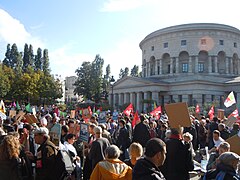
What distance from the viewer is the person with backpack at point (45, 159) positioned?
18.3 feet

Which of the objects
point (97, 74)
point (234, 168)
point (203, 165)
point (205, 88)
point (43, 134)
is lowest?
point (203, 165)

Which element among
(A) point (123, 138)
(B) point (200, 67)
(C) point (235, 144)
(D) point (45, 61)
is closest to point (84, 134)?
(A) point (123, 138)

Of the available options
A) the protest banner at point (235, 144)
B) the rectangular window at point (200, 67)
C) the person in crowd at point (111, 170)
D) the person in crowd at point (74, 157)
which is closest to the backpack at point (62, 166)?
the person in crowd at point (74, 157)

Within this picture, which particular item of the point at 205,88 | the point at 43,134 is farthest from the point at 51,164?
the point at 205,88

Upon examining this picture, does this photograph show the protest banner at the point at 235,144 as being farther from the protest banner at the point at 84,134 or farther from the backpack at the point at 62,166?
the protest banner at the point at 84,134

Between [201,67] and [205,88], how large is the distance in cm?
1199

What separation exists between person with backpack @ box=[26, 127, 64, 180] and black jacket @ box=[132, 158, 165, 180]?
2.23m

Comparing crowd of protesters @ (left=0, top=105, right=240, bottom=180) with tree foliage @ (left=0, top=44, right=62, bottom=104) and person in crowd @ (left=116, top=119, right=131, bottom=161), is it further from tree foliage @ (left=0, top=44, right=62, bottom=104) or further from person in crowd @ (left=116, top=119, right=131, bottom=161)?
tree foliage @ (left=0, top=44, right=62, bottom=104)

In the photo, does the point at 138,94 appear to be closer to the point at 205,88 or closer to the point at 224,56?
the point at 205,88

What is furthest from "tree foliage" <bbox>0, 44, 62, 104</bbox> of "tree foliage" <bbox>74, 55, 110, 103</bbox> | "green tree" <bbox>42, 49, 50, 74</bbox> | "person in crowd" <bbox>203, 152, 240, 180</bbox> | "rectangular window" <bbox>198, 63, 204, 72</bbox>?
"person in crowd" <bbox>203, 152, 240, 180</bbox>

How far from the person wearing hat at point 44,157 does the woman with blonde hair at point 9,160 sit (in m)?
0.46

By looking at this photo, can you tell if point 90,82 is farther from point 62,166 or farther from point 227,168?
point 227,168

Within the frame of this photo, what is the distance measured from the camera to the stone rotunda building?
59562 millimetres

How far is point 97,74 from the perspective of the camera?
263 feet
